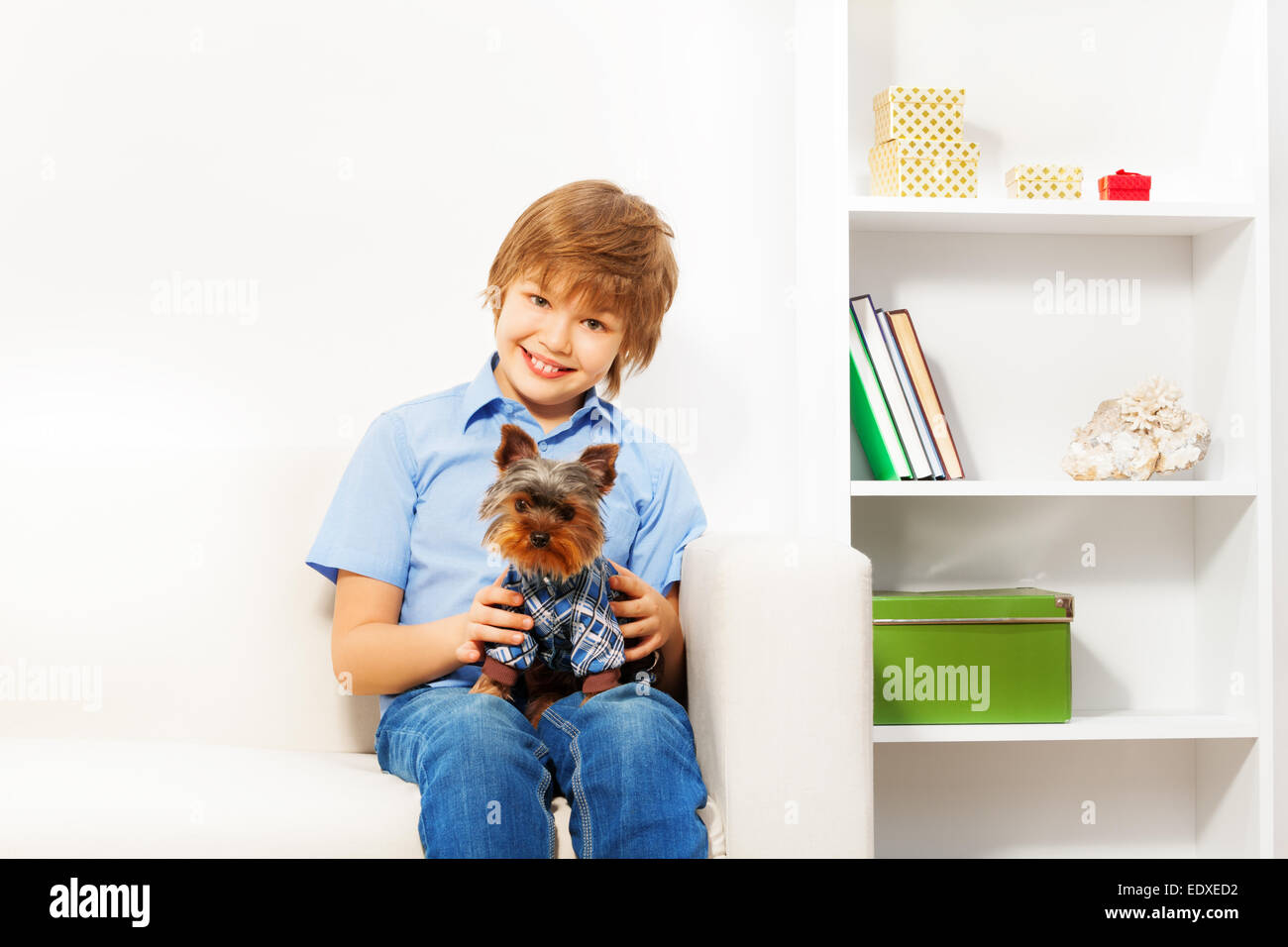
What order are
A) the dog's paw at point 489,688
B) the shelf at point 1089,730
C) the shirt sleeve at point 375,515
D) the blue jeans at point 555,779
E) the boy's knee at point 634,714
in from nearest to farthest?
1. the blue jeans at point 555,779
2. the boy's knee at point 634,714
3. the dog's paw at point 489,688
4. the shirt sleeve at point 375,515
5. the shelf at point 1089,730

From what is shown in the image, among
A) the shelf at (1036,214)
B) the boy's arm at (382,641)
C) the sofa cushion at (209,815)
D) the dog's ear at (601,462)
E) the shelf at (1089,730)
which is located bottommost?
the shelf at (1089,730)

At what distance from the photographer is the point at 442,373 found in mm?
1965

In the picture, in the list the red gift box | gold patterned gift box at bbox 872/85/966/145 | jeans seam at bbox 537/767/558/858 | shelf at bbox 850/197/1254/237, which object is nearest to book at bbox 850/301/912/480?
shelf at bbox 850/197/1254/237

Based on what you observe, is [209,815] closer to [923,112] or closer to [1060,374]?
[923,112]

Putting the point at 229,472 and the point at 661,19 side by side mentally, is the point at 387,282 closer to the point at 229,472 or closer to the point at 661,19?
the point at 229,472

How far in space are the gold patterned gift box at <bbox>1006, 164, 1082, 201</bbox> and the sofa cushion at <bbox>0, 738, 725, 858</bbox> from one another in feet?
4.12

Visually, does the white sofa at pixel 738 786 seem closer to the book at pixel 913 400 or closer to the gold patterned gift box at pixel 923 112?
the book at pixel 913 400

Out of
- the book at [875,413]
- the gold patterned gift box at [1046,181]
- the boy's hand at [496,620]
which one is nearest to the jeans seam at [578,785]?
the boy's hand at [496,620]

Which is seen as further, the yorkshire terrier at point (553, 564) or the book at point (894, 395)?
the book at point (894, 395)

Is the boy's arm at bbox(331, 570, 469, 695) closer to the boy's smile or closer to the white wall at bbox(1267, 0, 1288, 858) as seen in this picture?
the boy's smile

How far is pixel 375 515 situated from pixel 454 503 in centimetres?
11

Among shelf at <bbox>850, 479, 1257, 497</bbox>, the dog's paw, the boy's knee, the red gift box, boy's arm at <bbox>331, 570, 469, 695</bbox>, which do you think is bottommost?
the boy's knee

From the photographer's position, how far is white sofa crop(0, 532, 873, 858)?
1.13 metres

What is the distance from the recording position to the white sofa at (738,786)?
113cm
